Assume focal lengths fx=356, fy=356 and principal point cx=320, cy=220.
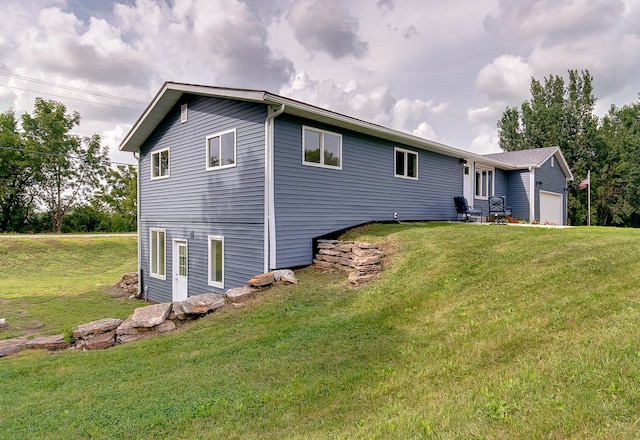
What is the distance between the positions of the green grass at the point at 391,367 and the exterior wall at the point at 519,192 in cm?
1153

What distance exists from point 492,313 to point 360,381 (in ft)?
7.00

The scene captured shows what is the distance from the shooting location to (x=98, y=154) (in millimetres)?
30516

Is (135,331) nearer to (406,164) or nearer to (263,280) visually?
(263,280)

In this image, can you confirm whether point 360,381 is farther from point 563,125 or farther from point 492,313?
point 563,125

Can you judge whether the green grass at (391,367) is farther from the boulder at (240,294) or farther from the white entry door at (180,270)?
the white entry door at (180,270)

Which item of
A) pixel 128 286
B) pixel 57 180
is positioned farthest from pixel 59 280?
pixel 57 180

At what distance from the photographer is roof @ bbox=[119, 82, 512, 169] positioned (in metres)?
7.66

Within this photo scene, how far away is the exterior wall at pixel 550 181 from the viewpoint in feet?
57.7

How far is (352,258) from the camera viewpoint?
768cm

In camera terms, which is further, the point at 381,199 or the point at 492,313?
the point at 381,199

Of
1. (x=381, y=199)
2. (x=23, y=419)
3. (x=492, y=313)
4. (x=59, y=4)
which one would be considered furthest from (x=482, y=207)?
(x=59, y=4)

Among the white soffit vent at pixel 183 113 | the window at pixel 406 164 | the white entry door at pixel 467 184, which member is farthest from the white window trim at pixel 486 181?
the white soffit vent at pixel 183 113

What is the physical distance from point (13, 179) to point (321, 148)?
28.9 metres

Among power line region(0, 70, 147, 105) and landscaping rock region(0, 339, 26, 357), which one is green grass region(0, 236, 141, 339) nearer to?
landscaping rock region(0, 339, 26, 357)
